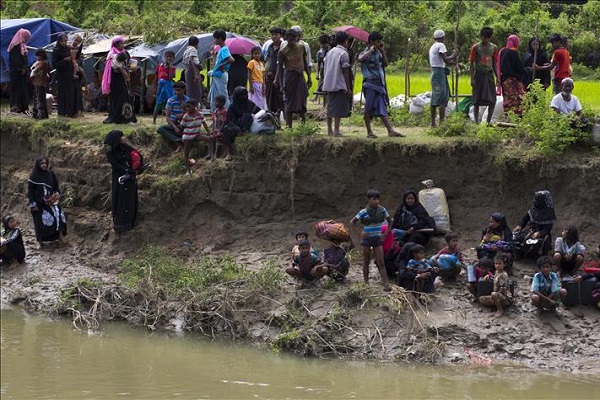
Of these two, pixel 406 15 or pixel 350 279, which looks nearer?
pixel 350 279

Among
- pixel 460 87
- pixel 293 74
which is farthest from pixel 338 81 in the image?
pixel 460 87

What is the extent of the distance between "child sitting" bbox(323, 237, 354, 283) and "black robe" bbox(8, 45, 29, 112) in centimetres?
761

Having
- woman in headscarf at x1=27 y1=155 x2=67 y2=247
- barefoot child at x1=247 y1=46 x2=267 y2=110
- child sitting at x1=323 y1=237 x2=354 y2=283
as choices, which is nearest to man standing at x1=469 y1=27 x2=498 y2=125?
child sitting at x1=323 y1=237 x2=354 y2=283

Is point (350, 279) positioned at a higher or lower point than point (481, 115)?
lower

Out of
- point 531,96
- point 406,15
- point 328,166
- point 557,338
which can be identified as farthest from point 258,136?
point 406,15

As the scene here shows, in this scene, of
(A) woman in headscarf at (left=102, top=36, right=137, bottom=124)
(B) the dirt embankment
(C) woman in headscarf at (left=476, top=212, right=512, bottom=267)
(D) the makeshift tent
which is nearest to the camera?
(B) the dirt embankment

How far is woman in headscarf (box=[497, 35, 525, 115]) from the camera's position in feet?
50.3

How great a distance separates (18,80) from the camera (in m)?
18.8

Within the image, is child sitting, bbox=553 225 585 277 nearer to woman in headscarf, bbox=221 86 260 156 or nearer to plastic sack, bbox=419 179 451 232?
plastic sack, bbox=419 179 451 232

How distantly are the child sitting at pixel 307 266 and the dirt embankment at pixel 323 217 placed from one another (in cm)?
18

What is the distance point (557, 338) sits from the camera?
39.1 ft

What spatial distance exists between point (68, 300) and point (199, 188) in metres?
2.39

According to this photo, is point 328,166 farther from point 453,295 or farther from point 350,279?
point 453,295

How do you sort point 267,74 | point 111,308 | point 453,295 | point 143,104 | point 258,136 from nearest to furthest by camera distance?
point 453,295 → point 111,308 → point 258,136 → point 267,74 → point 143,104
